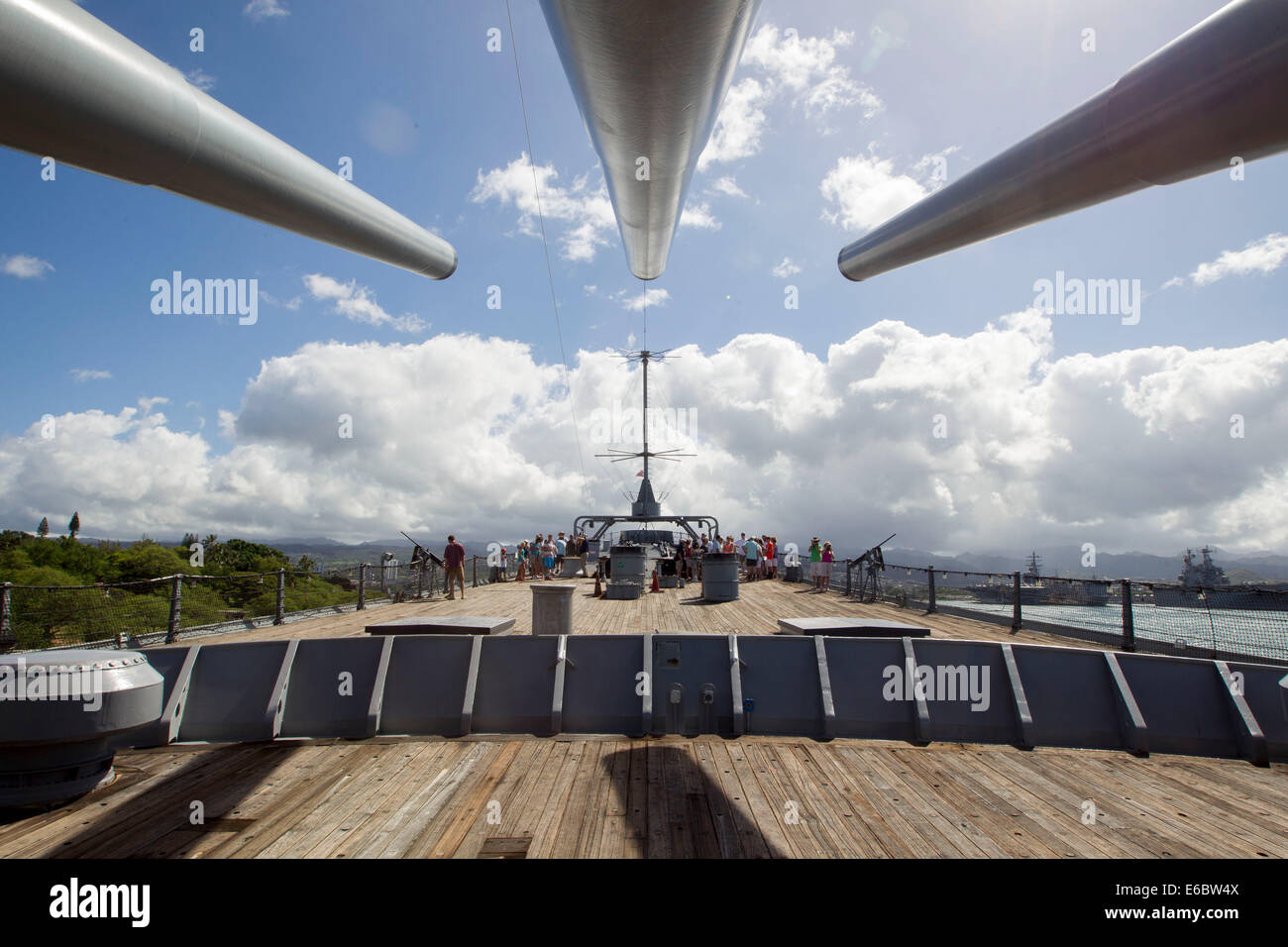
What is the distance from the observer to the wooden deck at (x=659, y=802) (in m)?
3.53

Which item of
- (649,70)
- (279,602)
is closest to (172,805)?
(649,70)

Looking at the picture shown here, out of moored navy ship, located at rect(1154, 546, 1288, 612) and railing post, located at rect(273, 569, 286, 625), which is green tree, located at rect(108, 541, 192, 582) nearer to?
railing post, located at rect(273, 569, 286, 625)

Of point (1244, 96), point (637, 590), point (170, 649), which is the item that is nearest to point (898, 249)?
point (1244, 96)

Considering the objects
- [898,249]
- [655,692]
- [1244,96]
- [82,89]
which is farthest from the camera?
[655,692]

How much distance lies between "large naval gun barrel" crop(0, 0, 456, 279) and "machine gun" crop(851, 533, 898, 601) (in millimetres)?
14946

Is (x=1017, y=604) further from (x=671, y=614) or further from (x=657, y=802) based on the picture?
(x=657, y=802)

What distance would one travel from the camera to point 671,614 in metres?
12.9

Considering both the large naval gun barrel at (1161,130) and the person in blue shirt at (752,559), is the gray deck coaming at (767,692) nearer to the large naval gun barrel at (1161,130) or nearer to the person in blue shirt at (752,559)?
the large naval gun barrel at (1161,130)

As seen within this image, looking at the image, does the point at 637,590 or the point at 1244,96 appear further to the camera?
the point at 637,590

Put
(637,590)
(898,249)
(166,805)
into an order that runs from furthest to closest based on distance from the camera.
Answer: (637,590) → (166,805) → (898,249)

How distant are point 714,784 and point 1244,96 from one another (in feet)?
14.1

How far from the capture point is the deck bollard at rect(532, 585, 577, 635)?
324 inches

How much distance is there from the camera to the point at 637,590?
1591cm
